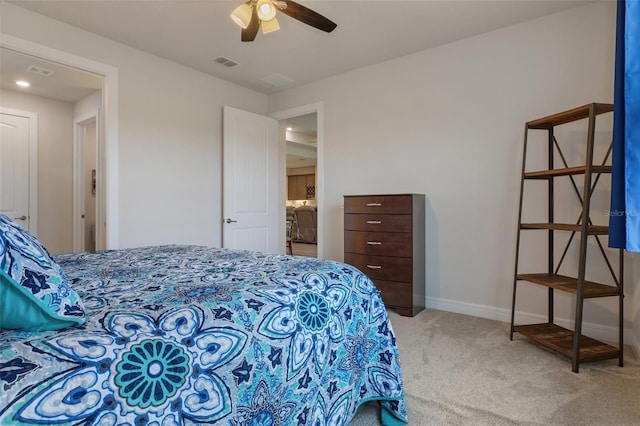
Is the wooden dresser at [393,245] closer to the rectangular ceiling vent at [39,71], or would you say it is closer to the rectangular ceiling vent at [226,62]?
the rectangular ceiling vent at [226,62]

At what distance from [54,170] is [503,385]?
548 cm

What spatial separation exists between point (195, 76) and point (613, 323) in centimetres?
432

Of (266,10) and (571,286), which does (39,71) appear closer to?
(266,10)

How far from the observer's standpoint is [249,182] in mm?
4090

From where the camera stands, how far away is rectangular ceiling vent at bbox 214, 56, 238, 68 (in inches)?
135

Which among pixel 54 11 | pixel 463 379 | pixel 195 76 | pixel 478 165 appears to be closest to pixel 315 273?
pixel 463 379

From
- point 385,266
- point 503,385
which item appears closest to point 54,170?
point 385,266

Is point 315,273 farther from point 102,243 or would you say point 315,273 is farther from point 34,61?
point 34,61

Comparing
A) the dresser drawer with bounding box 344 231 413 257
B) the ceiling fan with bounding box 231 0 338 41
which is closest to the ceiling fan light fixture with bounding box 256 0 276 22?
the ceiling fan with bounding box 231 0 338 41

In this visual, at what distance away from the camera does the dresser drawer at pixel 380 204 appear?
2990 millimetres

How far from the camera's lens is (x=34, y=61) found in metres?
3.30

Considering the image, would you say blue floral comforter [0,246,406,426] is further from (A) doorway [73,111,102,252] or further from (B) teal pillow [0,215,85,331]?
(A) doorway [73,111,102,252]

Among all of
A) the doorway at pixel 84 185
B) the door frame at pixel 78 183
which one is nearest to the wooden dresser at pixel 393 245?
the doorway at pixel 84 185

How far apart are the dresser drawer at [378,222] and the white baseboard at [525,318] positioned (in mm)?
819
